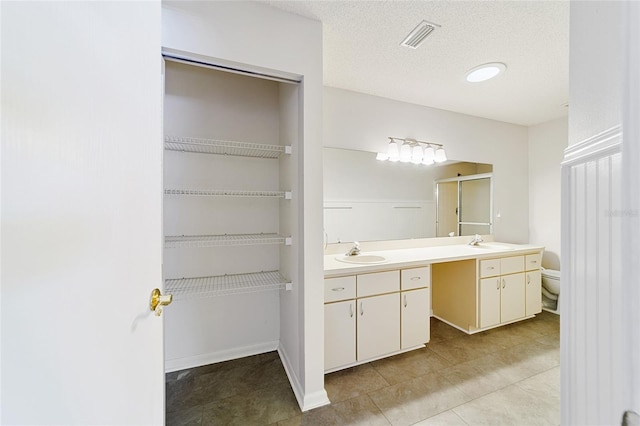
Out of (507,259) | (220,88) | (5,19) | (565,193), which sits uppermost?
(220,88)

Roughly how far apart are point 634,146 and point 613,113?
367 millimetres

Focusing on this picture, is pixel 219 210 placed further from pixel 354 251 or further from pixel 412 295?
pixel 412 295

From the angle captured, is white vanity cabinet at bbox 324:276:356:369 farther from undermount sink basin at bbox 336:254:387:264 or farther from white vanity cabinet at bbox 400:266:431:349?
white vanity cabinet at bbox 400:266:431:349

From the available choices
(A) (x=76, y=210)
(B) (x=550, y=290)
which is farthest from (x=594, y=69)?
(B) (x=550, y=290)

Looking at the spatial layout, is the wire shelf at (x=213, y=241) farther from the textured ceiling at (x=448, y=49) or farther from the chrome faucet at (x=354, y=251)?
the textured ceiling at (x=448, y=49)

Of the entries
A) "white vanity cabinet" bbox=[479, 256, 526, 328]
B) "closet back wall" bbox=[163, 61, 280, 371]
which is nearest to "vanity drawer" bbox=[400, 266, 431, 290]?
"white vanity cabinet" bbox=[479, 256, 526, 328]

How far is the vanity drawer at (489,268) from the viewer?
91.0 inches

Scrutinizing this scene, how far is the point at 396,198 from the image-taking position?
8.46 ft

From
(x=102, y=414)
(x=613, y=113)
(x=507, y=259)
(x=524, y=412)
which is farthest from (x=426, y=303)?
(x=102, y=414)

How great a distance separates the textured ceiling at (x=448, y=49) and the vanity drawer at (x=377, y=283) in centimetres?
169

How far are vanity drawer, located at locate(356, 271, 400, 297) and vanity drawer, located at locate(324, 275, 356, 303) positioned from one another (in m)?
0.05

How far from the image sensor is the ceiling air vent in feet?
5.00

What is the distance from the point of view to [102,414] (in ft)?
1.46

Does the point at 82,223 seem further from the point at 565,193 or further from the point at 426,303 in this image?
the point at 426,303
